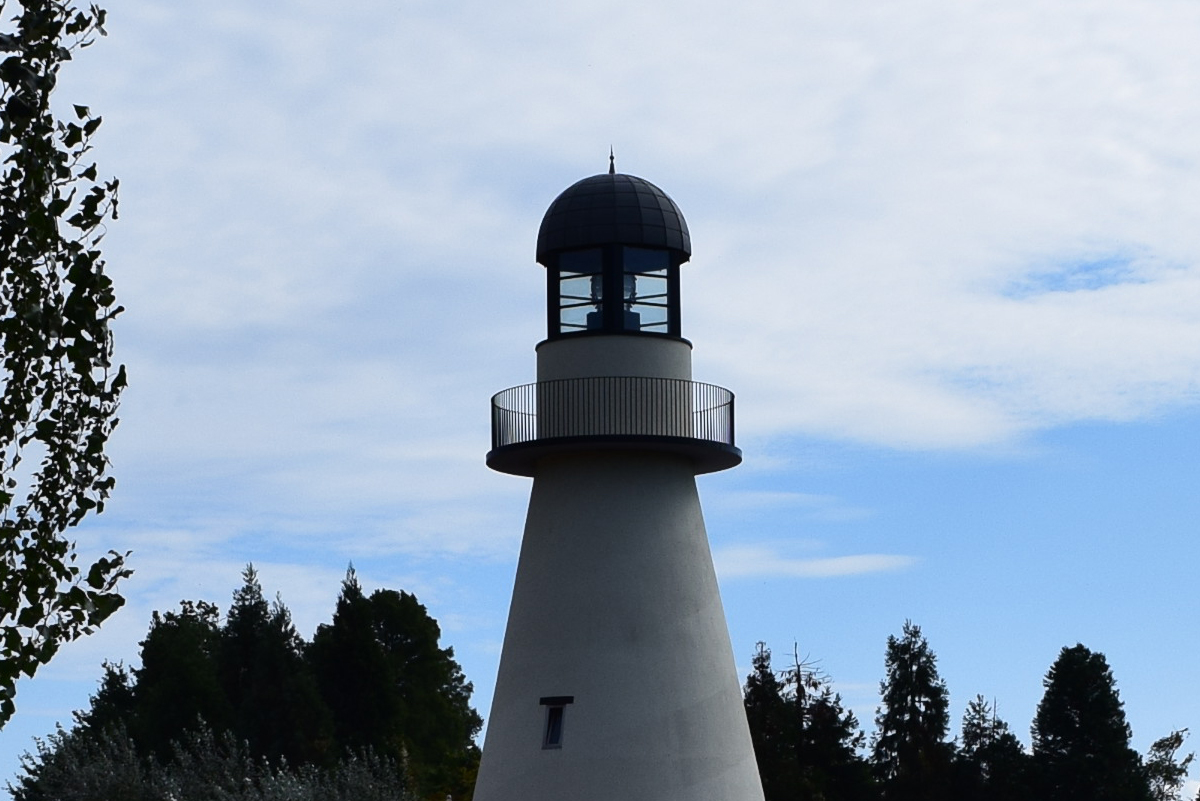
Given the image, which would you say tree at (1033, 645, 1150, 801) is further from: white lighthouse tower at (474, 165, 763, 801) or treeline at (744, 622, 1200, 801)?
white lighthouse tower at (474, 165, 763, 801)

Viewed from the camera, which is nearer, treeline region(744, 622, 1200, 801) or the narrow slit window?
the narrow slit window

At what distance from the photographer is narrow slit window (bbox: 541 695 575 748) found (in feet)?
87.5

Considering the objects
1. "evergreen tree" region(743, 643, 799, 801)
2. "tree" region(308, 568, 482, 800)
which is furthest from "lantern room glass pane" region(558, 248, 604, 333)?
"tree" region(308, 568, 482, 800)

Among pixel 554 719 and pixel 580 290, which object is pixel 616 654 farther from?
pixel 580 290

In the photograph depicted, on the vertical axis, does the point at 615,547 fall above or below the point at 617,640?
above

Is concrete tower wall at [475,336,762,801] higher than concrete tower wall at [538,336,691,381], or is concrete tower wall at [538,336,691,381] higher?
concrete tower wall at [538,336,691,381]

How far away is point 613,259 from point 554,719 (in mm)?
6477

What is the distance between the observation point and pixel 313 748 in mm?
57188

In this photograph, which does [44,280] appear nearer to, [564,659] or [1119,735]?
[564,659]

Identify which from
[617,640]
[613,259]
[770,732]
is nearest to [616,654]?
[617,640]

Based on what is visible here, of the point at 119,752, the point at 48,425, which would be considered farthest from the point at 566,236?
the point at 119,752

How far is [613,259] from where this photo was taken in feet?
91.4

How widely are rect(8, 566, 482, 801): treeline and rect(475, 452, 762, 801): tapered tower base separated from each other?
1969 cm

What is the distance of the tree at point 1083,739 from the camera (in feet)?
158
